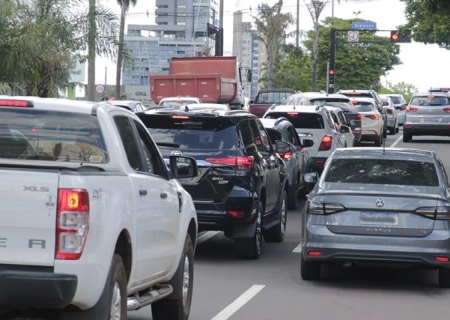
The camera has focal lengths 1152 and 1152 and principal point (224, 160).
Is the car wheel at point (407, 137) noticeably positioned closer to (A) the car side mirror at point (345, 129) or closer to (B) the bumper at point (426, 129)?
(B) the bumper at point (426, 129)

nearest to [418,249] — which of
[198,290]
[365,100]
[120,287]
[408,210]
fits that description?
[408,210]

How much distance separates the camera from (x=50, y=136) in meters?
7.58

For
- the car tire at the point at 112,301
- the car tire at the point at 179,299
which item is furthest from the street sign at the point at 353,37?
the car tire at the point at 112,301

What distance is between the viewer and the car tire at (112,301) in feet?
22.7

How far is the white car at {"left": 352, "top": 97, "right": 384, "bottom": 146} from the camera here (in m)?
38.0

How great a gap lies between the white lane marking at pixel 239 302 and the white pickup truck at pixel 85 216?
0.84m

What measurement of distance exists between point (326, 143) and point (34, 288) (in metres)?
17.2

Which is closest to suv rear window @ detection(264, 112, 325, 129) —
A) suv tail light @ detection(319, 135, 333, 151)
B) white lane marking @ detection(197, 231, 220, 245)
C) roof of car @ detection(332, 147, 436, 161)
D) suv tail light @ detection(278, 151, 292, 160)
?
suv tail light @ detection(319, 135, 333, 151)

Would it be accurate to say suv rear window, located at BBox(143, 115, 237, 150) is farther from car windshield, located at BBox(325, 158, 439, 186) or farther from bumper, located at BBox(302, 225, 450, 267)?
bumper, located at BBox(302, 225, 450, 267)

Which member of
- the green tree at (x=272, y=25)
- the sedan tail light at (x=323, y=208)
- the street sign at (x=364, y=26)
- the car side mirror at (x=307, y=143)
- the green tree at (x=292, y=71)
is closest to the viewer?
the sedan tail light at (x=323, y=208)

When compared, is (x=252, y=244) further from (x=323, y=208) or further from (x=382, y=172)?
(x=323, y=208)

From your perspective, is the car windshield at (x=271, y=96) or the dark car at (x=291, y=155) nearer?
the dark car at (x=291, y=155)

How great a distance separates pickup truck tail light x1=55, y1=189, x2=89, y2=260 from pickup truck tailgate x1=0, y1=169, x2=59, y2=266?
0.12ft

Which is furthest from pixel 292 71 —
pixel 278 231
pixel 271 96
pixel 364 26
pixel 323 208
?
pixel 323 208
